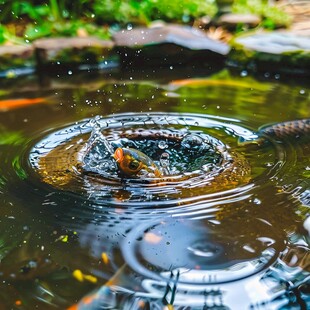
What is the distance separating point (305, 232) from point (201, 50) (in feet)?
11.9

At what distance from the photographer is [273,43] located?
200 inches

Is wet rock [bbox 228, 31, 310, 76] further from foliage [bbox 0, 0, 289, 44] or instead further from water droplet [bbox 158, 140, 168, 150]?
water droplet [bbox 158, 140, 168, 150]

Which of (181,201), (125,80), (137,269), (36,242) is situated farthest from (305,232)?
(125,80)

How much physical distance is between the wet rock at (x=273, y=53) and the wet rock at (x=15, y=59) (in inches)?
82.1

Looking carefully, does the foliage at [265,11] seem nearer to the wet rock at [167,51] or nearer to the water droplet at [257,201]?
the wet rock at [167,51]

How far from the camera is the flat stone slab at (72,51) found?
509cm

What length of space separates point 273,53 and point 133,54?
1.45 meters

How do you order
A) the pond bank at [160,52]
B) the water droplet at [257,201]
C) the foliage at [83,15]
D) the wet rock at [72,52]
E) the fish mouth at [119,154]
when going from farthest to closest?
the foliage at [83,15] < the wet rock at [72,52] < the pond bank at [160,52] < the fish mouth at [119,154] < the water droplet at [257,201]

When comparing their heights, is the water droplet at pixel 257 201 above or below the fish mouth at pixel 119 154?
below

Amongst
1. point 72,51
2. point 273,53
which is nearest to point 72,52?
point 72,51

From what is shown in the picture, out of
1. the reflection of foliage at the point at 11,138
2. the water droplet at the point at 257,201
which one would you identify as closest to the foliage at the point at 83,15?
the reflection of foliage at the point at 11,138

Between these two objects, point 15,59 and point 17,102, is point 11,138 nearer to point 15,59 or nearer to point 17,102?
point 17,102

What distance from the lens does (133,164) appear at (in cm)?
243

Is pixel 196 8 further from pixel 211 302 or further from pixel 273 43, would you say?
pixel 211 302
